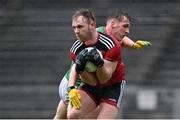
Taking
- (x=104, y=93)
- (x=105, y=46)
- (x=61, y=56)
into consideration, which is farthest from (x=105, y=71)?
(x=61, y=56)

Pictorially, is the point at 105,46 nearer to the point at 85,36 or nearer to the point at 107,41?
the point at 107,41

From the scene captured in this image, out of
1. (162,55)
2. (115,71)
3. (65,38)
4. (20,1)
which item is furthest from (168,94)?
(115,71)

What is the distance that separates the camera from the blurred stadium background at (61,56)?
312 inches

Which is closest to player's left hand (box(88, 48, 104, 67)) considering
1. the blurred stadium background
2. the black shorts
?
the black shorts

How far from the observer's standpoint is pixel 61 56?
27.1 feet

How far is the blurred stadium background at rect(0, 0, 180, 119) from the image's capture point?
26.0ft

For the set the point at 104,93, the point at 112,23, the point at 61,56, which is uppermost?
the point at 112,23

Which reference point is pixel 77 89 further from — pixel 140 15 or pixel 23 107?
pixel 140 15

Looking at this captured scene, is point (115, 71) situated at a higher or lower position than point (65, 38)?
higher

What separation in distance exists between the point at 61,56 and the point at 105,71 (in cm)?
358

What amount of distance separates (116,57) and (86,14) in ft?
1.22

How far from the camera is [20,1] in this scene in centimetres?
870

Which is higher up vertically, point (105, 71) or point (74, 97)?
point (105, 71)

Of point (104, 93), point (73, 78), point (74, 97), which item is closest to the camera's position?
point (74, 97)
